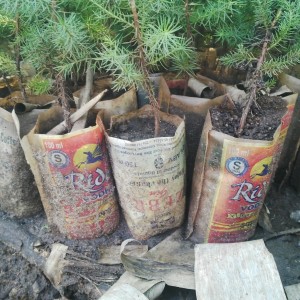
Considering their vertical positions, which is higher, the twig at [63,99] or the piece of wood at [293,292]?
the twig at [63,99]

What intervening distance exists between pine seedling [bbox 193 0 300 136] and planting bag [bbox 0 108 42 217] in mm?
760

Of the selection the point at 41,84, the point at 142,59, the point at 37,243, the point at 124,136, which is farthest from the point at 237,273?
the point at 41,84

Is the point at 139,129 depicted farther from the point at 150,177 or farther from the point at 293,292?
the point at 293,292

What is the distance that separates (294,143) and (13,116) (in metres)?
1.11

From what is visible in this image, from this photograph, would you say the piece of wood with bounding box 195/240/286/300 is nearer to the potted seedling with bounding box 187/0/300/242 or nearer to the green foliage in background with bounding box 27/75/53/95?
the potted seedling with bounding box 187/0/300/242

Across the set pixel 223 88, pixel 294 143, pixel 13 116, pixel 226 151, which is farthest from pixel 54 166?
pixel 294 143

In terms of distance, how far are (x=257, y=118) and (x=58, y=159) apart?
674 mm

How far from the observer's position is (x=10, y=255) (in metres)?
1.54

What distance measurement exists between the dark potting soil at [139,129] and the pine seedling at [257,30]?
250 millimetres

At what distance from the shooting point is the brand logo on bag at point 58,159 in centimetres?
125

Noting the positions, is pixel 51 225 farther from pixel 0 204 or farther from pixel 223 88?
pixel 223 88

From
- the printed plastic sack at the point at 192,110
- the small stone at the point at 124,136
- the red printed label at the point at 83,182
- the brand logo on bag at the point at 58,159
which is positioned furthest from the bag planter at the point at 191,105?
the brand logo on bag at the point at 58,159

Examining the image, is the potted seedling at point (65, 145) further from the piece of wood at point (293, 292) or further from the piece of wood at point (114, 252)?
the piece of wood at point (293, 292)

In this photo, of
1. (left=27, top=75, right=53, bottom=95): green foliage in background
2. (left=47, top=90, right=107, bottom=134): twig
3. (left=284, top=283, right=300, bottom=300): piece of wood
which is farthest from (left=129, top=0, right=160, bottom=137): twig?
(left=284, top=283, right=300, bottom=300): piece of wood
